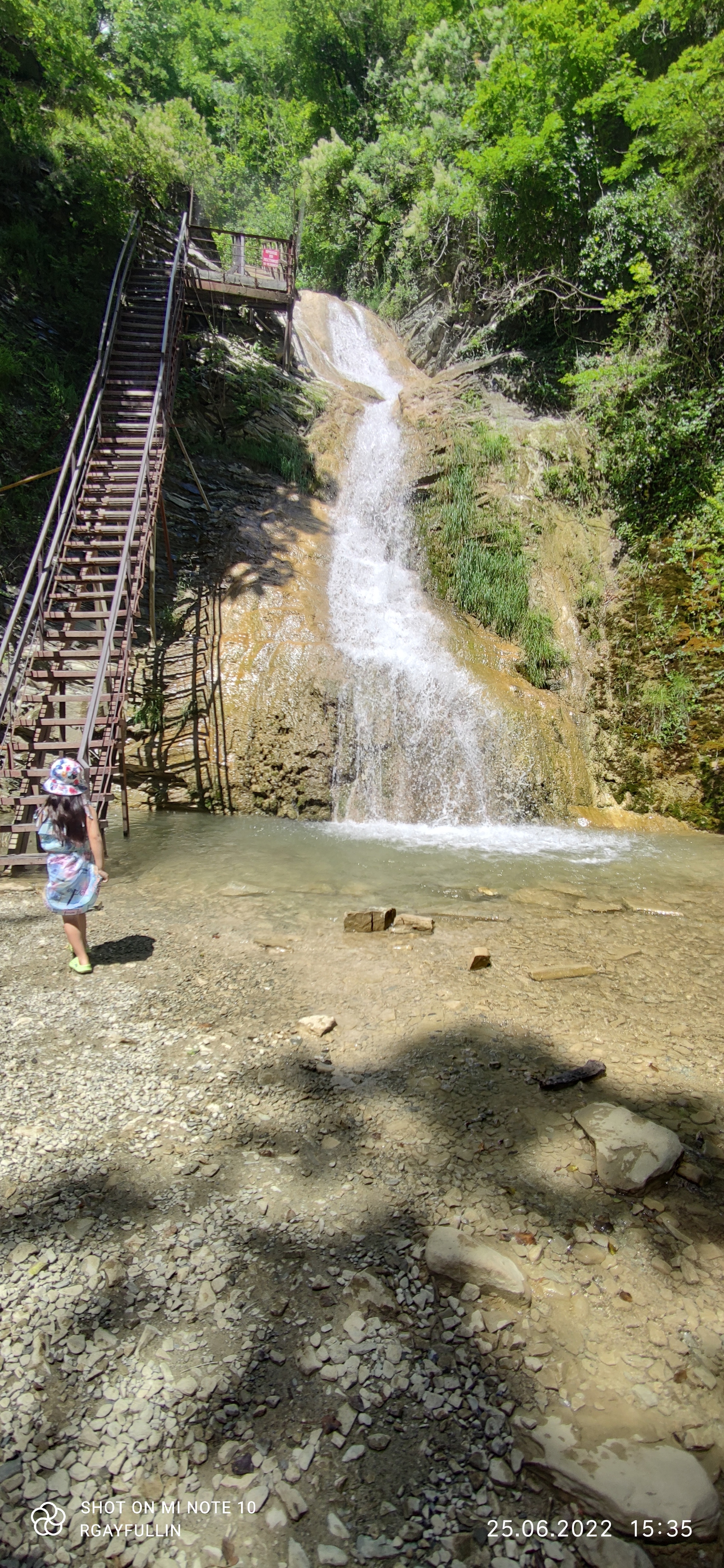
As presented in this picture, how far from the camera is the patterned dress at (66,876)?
389cm

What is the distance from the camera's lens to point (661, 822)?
897 centimetres

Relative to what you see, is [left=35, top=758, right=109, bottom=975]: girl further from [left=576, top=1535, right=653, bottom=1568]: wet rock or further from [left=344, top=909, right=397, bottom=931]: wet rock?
[left=576, top=1535, right=653, bottom=1568]: wet rock

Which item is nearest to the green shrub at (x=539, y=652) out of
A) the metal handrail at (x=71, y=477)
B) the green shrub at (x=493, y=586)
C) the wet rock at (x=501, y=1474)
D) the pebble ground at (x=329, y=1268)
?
the green shrub at (x=493, y=586)

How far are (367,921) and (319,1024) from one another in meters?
1.38

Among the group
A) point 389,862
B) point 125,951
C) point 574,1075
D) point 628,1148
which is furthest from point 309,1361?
point 389,862

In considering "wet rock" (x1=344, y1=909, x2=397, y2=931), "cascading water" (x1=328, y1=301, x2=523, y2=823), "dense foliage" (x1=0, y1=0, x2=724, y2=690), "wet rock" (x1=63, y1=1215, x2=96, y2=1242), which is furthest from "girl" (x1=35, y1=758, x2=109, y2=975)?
"dense foliage" (x1=0, y1=0, x2=724, y2=690)

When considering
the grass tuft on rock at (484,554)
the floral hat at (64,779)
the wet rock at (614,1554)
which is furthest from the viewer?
the grass tuft on rock at (484,554)

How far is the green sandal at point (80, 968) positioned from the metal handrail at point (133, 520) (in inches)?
102

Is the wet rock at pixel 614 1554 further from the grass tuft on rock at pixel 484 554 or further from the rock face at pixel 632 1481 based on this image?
the grass tuft on rock at pixel 484 554

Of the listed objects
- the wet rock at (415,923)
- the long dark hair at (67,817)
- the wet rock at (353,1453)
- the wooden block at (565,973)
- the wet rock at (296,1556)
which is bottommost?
the wet rock at (296,1556)

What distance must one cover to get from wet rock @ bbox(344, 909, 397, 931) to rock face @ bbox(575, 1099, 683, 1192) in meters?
2.23

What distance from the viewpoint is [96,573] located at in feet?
28.2

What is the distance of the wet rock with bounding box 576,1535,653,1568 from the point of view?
1332 mm

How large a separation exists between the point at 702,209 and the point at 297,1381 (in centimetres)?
1527
